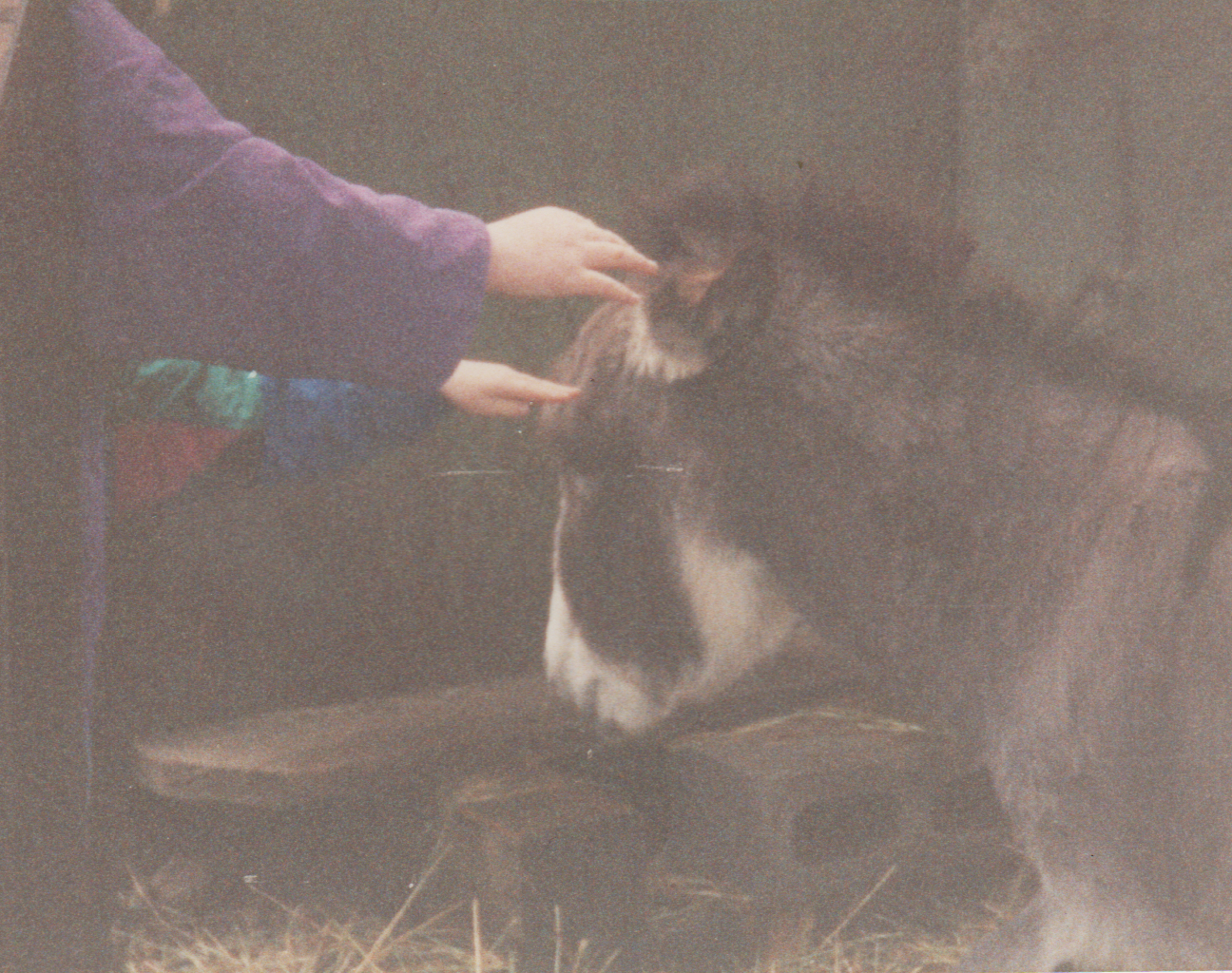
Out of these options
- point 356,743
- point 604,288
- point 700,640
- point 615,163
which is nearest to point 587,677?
point 700,640

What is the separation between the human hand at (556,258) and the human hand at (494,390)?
0.24 feet

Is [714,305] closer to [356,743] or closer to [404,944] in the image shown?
[356,743]

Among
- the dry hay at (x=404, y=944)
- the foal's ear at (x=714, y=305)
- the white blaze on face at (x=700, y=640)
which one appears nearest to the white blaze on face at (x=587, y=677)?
the white blaze on face at (x=700, y=640)

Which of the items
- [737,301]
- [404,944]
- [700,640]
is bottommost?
[404,944]

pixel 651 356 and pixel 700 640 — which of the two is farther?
pixel 700 640

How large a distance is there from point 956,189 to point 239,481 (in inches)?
28.9

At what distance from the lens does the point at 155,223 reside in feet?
3.81

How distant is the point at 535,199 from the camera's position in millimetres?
1266

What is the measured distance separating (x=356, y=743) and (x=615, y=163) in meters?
0.62

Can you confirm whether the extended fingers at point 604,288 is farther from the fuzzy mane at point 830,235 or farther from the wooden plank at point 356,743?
the wooden plank at point 356,743

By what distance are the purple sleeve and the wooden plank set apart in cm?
36

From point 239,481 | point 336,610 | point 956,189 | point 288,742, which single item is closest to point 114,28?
point 239,481

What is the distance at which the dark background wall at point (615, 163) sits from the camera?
126 cm

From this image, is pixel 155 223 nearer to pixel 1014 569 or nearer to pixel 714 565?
pixel 714 565
